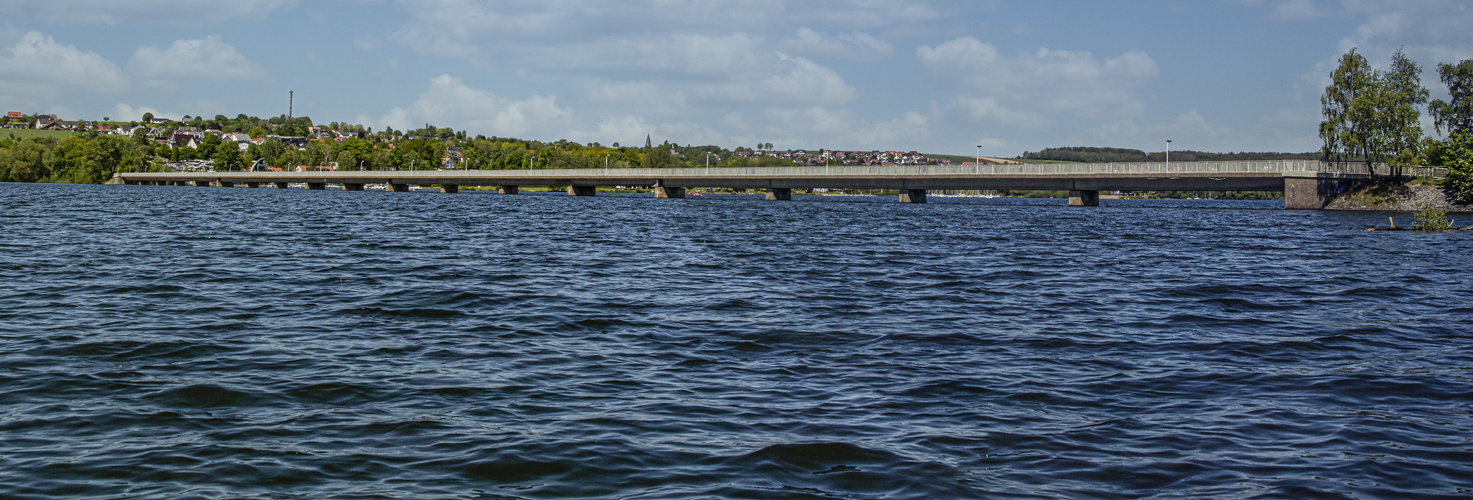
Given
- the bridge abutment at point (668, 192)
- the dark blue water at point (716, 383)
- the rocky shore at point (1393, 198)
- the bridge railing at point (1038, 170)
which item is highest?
the bridge railing at point (1038, 170)

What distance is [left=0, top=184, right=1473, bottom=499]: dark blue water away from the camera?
8.03 metres

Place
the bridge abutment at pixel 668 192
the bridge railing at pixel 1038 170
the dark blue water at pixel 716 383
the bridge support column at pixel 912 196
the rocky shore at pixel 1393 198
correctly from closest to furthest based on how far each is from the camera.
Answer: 1. the dark blue water at pixel 716 383
2. the rocky shore at pixel 1393 198
3. the bridge railing at pixel 1038 170
4. the bridge support column at pixel 912 196
5. the bridge abutment at pixel 668 192

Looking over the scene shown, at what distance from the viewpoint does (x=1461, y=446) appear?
30.3 ft

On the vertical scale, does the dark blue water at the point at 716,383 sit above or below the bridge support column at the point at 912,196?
below

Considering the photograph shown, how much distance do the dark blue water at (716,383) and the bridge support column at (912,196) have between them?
102 m

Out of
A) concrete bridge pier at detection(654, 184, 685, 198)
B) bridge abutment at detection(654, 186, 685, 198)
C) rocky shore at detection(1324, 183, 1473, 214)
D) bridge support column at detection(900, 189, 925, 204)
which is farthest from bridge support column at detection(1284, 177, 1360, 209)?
bridge abutment at detection(654, 186, 685, 198)

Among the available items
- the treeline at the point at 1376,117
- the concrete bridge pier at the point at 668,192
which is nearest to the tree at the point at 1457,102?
the treeline at the point at 1376,117

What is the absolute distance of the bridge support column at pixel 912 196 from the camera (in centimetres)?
12774

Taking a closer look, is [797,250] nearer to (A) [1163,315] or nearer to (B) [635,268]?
(B) [635,268]

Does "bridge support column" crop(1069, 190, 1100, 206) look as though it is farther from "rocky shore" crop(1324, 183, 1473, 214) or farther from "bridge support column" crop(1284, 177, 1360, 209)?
"rocky shore" crop(1324, 183, 1473, 214)

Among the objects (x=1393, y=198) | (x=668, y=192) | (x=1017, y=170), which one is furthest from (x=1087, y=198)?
(x=668, y=192)

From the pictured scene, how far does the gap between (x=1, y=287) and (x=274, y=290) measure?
506 cm

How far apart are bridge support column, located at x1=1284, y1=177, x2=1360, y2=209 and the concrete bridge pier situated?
79145 mm

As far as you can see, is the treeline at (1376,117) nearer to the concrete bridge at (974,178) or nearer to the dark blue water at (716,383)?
the concrete bridge at (974,178)
